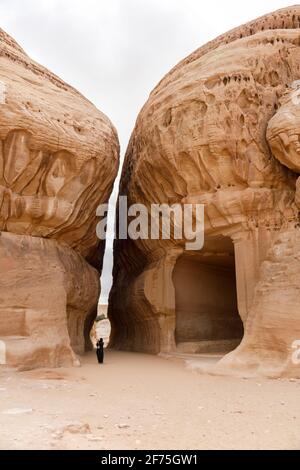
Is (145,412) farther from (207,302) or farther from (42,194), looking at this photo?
(207,302)

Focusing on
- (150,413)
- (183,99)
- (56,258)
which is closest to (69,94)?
(183,99)

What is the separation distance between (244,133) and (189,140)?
1482mm

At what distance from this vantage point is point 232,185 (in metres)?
11.0

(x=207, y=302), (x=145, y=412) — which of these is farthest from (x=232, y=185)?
(x=145, y=412)

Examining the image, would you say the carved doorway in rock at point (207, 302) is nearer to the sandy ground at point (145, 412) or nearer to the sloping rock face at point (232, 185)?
the sloping rock face at point (232, 185)

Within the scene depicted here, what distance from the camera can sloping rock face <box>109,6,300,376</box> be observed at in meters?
8.79

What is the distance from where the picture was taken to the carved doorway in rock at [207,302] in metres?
13.3

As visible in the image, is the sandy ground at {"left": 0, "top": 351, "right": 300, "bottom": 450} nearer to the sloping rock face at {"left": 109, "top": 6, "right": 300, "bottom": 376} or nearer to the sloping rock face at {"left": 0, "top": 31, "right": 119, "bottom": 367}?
the sloping rock face at {"left": 0, "top": 31, "right": 119, "bottom": 367}

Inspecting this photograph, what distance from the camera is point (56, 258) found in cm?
1083

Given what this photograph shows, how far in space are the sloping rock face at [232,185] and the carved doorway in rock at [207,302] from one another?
0.04 meters

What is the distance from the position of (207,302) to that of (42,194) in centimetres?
698

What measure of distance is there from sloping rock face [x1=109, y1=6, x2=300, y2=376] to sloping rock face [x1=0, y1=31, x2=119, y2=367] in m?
2.04

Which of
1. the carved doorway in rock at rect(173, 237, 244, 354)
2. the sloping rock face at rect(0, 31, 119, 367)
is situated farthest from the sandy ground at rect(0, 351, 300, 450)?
the carved doorway in rock at rect(173, 237, 244, 354)

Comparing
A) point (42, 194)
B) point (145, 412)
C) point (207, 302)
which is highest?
point (42, 194)
